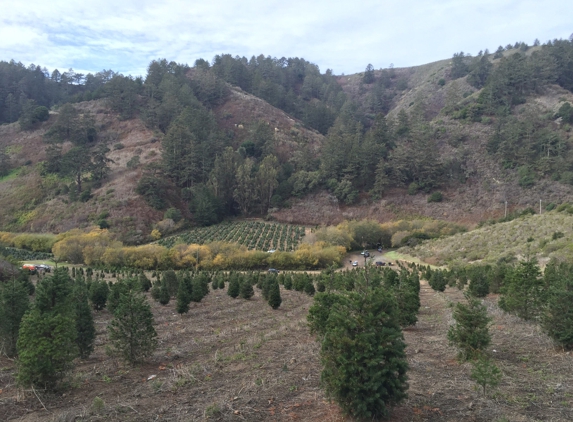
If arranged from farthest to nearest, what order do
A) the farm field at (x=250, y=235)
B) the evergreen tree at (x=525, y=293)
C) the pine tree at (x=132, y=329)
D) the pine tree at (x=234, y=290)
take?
the farm field at (x=250, y=235), the pine tree at (x=234, y=290), the evergreen tree at (x=525, y=293), the pine tree at (x=132, y=329)

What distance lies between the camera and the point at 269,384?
26.4 ft

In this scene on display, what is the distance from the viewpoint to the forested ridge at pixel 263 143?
205ft

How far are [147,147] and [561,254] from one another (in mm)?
65909

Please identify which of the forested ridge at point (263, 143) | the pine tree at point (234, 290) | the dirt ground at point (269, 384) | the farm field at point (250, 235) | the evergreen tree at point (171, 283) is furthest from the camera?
the forested ridge at point (263, 143)

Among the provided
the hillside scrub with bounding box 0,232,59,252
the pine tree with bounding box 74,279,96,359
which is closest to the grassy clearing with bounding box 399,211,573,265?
the pine tree with bounding box 74,279,96,359

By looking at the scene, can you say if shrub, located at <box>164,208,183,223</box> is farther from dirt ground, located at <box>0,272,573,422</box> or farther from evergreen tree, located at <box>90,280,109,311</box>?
dirt ground, located at <box>0,272,573,422</box>

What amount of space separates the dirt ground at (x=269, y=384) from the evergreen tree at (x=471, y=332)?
40 cm

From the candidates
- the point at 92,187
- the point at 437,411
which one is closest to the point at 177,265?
the point at 92,187

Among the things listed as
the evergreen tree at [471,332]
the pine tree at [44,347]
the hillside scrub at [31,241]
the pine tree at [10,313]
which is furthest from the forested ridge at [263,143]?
the evergreen tree at [471,332]

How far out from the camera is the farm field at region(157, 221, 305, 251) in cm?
5038

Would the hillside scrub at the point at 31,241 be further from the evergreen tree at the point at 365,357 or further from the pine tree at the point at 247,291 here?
the evergreen tree at the point at 365,357

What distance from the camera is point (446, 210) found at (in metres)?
59.7

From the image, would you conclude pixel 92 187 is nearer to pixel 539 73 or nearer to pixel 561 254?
pixel 561 254

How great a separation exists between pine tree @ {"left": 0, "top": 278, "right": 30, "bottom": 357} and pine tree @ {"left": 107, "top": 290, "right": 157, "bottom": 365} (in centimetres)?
268
